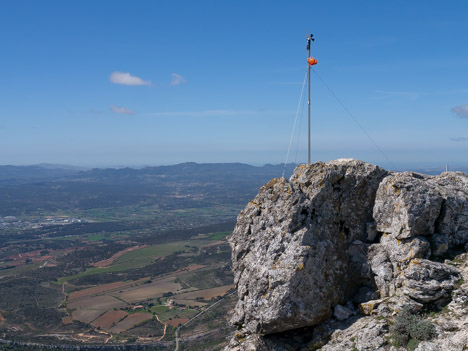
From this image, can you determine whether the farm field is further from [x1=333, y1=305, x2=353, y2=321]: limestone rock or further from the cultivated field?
[x1=333, y1=305, x2=353, y2=321]: limestone rock

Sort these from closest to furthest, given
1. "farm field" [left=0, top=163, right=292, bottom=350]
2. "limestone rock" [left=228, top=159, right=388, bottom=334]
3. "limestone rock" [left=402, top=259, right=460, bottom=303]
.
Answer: "limestone rock" [left=402, top=259, right=460, bottom=303], "limestone rock" [left=228, top=159, right=388, bottom=334], "farm field" [left=0, top=163, right=292, bottom=350]

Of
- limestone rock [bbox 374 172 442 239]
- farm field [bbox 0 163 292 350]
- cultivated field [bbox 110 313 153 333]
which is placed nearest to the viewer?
limestone rock [bbox 374 172 442 239]

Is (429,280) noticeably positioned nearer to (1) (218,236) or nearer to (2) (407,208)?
(2) (407,208)

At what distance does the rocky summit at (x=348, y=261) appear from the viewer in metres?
13.4

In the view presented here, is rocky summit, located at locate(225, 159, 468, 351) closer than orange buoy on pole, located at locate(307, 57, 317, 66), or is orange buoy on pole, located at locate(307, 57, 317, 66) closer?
rocky summit, located at locate(225, 159, 468, 351)

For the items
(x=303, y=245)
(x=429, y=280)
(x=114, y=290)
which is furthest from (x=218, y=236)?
(x=429, y=280)

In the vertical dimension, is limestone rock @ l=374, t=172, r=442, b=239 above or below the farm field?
above

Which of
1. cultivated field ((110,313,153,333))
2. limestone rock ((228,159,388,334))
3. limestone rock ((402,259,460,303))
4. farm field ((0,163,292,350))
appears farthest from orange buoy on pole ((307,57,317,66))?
cultivated field ((110,313,153,333))

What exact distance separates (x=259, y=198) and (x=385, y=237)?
17.8 ft

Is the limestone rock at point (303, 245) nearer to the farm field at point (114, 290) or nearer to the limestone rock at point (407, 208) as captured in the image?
the limestone rock at point (407, 208)

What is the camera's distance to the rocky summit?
13.4 meters

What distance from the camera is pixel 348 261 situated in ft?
51.2

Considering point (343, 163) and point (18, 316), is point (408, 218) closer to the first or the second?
point (343, 163)

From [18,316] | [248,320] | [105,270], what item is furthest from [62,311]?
[248,320]
